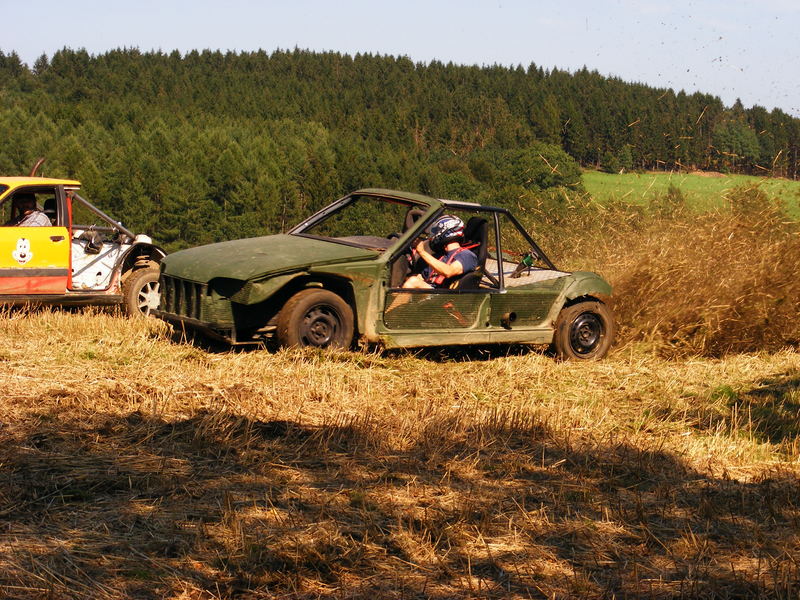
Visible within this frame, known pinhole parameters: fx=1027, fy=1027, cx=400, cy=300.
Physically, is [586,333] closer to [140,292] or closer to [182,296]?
[182,296]

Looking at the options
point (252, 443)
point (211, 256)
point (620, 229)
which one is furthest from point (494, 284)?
point (620, 229)

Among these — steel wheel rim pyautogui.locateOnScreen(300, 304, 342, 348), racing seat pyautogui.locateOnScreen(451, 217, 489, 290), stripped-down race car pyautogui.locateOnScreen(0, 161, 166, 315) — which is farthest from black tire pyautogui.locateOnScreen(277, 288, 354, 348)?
stripped-down race car pyautogui.locateOnScreen(0, 161, 166, 315)

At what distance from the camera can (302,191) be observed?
106 meters

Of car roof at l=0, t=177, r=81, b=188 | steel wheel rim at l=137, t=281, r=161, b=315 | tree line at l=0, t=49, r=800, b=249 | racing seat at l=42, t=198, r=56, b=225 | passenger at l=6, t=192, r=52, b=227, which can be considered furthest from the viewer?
tree line at l=0, t=49, r=800, b=249

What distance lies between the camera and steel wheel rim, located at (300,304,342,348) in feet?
28.0

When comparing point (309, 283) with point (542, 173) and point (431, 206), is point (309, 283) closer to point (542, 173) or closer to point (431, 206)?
point (431, 206)

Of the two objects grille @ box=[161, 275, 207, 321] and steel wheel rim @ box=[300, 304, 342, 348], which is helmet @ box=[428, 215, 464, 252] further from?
grille @ box=[161, 275, 207, 321]

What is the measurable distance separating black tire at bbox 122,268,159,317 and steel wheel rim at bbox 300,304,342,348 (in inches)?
135

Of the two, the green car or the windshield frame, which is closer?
the green car

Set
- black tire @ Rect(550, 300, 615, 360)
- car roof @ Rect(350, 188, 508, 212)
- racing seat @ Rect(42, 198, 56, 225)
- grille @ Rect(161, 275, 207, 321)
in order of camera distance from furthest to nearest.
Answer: racing seat @ Rect(42, 198, 56, 225) < black tire @ Rect(550, 300, 615, 360) < car roof @ Rect(350, 188, 508, 212) < grille @ Rect(161, 275, 207, 321)

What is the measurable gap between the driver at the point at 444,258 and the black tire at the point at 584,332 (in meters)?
1.34

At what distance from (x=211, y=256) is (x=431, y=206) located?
6.59 ft

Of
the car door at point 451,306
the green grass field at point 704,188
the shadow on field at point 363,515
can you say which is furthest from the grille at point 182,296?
the green grass field at point 704,188

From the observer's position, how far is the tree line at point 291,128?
310 ft
